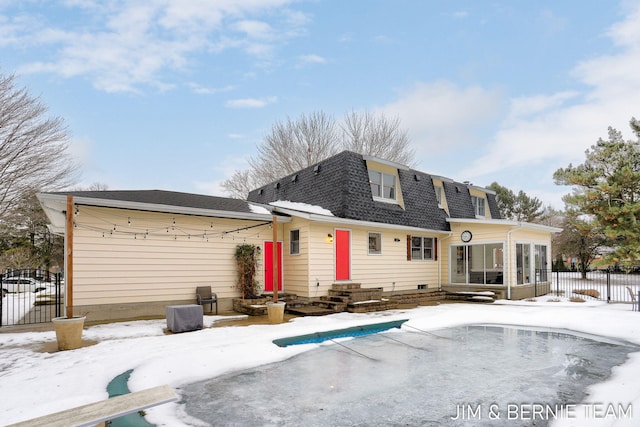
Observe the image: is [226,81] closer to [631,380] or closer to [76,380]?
[76,380]

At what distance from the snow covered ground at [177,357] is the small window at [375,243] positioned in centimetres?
349

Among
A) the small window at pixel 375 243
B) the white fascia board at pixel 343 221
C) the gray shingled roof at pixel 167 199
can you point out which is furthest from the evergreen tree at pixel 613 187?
the gray shingled roof at pixel 167 199

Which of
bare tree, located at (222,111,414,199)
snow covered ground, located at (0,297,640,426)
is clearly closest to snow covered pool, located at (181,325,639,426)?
snow covered ground, located at (0,297,640,426)

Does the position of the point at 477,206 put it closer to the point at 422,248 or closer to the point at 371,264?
the point at 422,248

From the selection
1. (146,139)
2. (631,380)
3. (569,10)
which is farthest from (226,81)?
(631,380)

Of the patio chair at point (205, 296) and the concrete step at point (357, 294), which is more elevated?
the patio chair at point (205, 296)

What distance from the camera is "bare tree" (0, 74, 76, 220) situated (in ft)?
50.6

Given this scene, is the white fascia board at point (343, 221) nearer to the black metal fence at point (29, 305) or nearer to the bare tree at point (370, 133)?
the black metal fence at point (29, 305)

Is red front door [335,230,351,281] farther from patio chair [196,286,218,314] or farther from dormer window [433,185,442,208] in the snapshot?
dormer window [433,185,442,208]

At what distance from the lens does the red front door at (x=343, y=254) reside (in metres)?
12.3

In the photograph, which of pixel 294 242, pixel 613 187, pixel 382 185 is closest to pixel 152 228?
pixel 294 242

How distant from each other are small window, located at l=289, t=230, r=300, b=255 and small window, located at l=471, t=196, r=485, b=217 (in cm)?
1146

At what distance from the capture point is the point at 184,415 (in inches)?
140

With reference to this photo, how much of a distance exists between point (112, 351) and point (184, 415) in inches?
132
